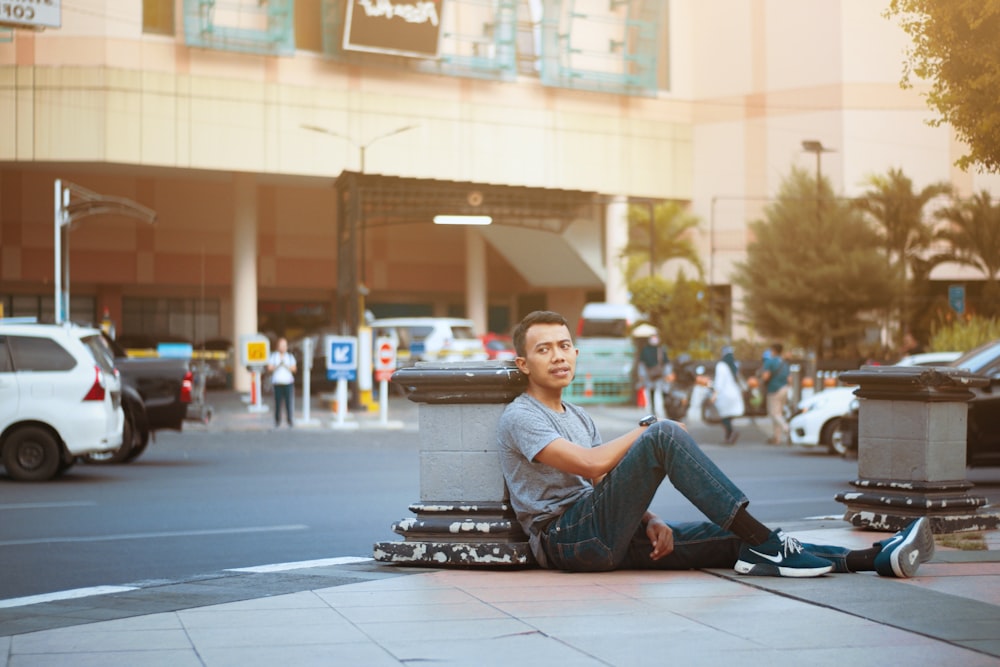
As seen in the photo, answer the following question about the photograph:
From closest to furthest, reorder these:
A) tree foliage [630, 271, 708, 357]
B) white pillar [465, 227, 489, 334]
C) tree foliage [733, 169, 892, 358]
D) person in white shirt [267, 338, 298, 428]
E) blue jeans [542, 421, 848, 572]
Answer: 1. blue jeans [542, 421, 848, 572]
2. person in white shirt [267, 338, 298, 428]
3. tree foliage [630, 271, 708, 357]
4. tree foliage [733, 169, 892, 358]
5. white pillar [465, 227, 489, 334]

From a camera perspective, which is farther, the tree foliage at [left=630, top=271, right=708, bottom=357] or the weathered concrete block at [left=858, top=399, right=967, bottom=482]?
the tree foliage at [left=630, top=271, right=708, bottom=357]

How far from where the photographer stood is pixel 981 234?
42875mm

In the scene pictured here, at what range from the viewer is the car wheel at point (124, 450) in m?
17.7

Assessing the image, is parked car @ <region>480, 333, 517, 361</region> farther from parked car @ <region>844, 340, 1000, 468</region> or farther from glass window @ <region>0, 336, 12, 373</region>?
parked car @ <region>844, 340, 1000, 468</region>

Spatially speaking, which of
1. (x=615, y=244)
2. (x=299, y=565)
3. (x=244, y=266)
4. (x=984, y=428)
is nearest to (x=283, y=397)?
(x=984, y=428)

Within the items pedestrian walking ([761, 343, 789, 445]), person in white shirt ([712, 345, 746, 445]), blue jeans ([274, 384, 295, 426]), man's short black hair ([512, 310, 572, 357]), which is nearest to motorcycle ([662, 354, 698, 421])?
pedestrian walking ([761, 343, 789, 445])

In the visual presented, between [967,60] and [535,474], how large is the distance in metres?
8.71

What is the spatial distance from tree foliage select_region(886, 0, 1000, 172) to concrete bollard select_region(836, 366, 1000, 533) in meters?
5.15

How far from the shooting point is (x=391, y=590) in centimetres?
658

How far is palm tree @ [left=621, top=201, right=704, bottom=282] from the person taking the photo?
49750 millimetres

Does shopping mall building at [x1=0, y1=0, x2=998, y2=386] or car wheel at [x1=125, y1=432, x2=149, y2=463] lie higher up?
shopping mall building at [x1=0, y1=0, x2=998, y2=386]

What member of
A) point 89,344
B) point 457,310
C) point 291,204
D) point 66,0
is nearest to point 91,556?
point 89,344

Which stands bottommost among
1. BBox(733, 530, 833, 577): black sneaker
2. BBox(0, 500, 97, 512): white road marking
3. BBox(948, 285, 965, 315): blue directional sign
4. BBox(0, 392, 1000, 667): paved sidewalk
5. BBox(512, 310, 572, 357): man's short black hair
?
BBox(0, 500, 97, 512): white road marking

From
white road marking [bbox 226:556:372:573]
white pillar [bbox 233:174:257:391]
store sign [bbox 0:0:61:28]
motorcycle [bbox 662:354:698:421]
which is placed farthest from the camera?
white pillar [bbox 233:174:257:391]
